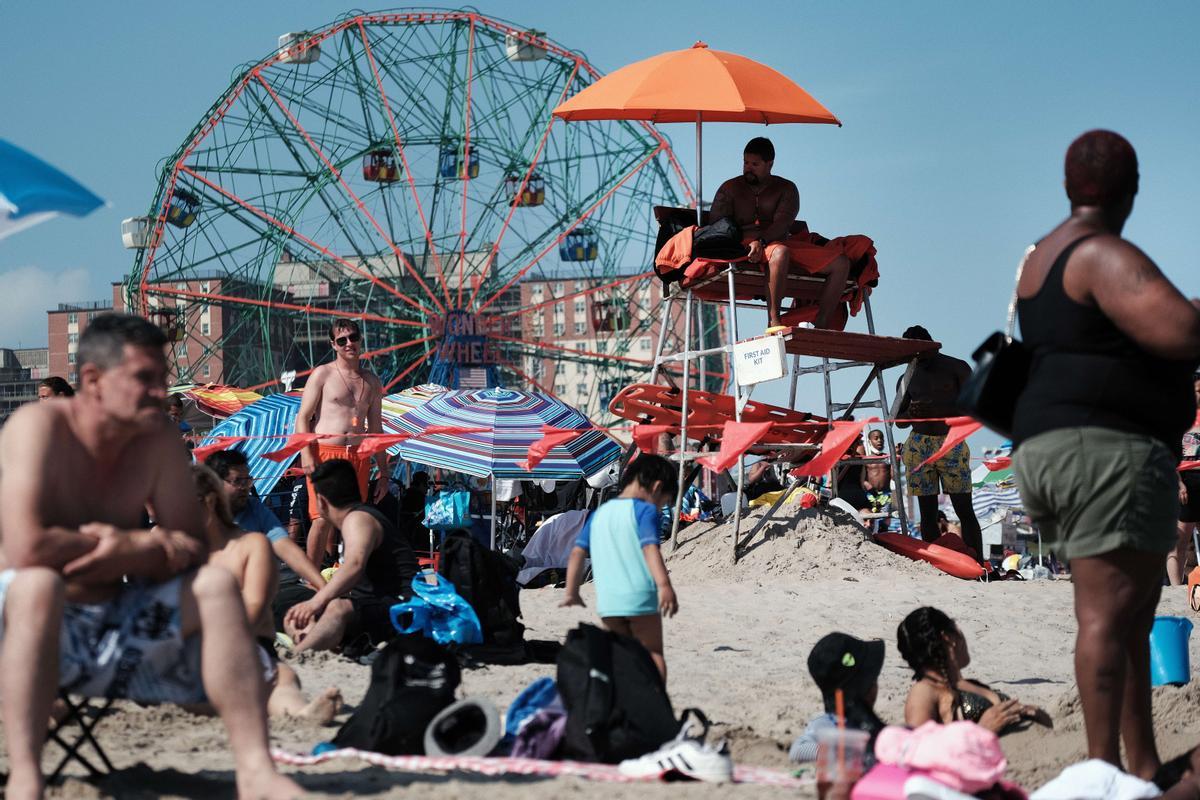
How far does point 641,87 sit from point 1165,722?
6502mm

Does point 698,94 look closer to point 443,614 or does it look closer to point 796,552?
point 796,552

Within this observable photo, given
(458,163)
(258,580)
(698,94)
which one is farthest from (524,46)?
(258,580)

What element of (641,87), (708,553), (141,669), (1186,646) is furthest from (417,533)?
(141,669)

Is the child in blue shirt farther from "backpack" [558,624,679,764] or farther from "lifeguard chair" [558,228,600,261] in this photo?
"lifeguard chair" [558,228,600,261]

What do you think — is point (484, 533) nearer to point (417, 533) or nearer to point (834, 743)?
point (417, 533)

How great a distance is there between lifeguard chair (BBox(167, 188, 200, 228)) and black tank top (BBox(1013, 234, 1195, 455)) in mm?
29548

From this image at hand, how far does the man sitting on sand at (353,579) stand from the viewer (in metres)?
5.87

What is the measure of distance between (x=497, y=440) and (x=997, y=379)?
8974mm

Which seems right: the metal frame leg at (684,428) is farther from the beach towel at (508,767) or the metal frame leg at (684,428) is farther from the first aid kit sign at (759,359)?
the beach towel at (508,767)

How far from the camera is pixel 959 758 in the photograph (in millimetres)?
3172

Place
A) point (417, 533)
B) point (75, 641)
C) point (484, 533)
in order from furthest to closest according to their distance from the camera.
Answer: point (484, 533), point (417, 533), point (75, 641)

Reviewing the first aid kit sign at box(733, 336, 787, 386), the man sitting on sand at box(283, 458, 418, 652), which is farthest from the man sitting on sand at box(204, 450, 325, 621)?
the first aid kit sign at box(733, 336, 787, 386)

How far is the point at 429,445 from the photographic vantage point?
12.3 meters

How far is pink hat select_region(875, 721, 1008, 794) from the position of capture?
3170 millimetres
